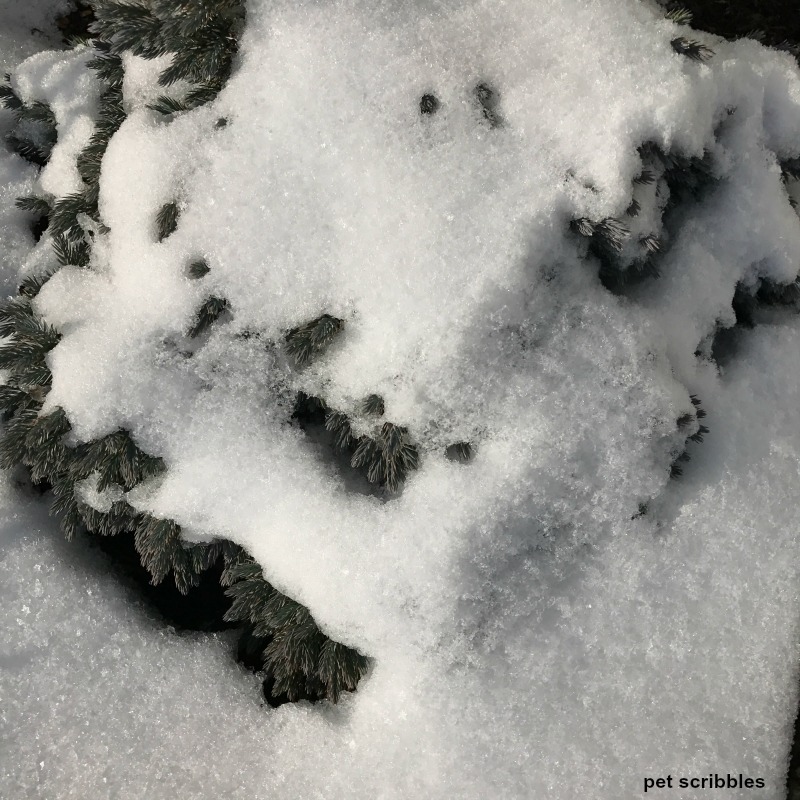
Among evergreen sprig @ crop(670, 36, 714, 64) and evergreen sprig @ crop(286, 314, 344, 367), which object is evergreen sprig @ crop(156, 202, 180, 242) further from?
evergreen sprig @ crop(670, 36, 714, 64)

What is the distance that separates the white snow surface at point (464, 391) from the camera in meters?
2.14

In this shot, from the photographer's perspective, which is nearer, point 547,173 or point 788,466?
point 547,173

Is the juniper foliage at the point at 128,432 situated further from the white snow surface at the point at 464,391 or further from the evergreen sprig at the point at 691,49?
the evergreen sprig at the point at 691,49

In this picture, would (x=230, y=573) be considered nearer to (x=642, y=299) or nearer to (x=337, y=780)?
(x=337, y=780)

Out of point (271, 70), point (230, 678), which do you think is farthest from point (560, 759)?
point (271, 70)

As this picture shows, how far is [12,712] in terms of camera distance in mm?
2455

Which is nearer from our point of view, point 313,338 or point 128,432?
point 313,338

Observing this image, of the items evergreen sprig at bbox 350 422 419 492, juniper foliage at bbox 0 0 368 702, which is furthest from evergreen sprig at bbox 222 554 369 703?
evergreen sprig at bbox 350 422 419 492

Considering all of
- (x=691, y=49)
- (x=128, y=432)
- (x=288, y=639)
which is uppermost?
(x=691, y=49)

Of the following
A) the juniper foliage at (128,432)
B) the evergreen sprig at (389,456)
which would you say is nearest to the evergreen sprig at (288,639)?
the juniper foliage at (128,432)

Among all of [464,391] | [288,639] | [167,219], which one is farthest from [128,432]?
[464,391]

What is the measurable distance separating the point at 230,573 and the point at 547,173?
6.05ft

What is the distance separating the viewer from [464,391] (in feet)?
7.09

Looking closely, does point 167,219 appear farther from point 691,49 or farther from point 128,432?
point 691,49
